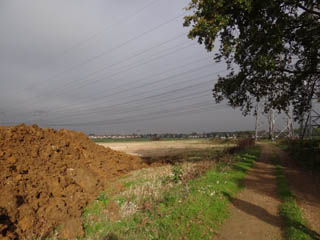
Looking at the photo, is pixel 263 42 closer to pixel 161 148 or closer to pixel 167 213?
pixel 167 213

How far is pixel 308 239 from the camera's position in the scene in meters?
4.23

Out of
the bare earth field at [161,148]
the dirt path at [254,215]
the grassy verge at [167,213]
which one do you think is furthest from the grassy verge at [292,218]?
the bare earth field at [161,148]

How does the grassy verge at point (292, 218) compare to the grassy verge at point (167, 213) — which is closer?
the grassy verge at point (292, 218)

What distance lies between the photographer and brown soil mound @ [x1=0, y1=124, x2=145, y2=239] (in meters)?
5.74

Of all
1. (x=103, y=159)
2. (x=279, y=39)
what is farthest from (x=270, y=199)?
(x=103, y=159)

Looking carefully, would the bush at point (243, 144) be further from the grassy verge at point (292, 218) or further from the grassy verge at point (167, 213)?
the grassy verge at point (167, 213)

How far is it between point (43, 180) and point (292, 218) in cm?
902

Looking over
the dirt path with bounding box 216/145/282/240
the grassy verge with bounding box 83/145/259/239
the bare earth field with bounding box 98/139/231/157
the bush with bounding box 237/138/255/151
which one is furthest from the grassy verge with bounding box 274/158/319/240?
the bare earth field with bounding box 98/139/231/157

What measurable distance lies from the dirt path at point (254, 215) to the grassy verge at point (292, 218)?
6.8 inches

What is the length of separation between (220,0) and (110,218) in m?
9.90

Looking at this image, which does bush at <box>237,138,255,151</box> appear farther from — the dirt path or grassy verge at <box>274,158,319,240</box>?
grassy verge at <box>274,158,319,240</box>

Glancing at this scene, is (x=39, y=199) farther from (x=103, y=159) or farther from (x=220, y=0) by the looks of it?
(x=220, y=0)

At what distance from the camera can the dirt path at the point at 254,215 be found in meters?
4.63

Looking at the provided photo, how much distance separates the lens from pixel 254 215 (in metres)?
5.55
